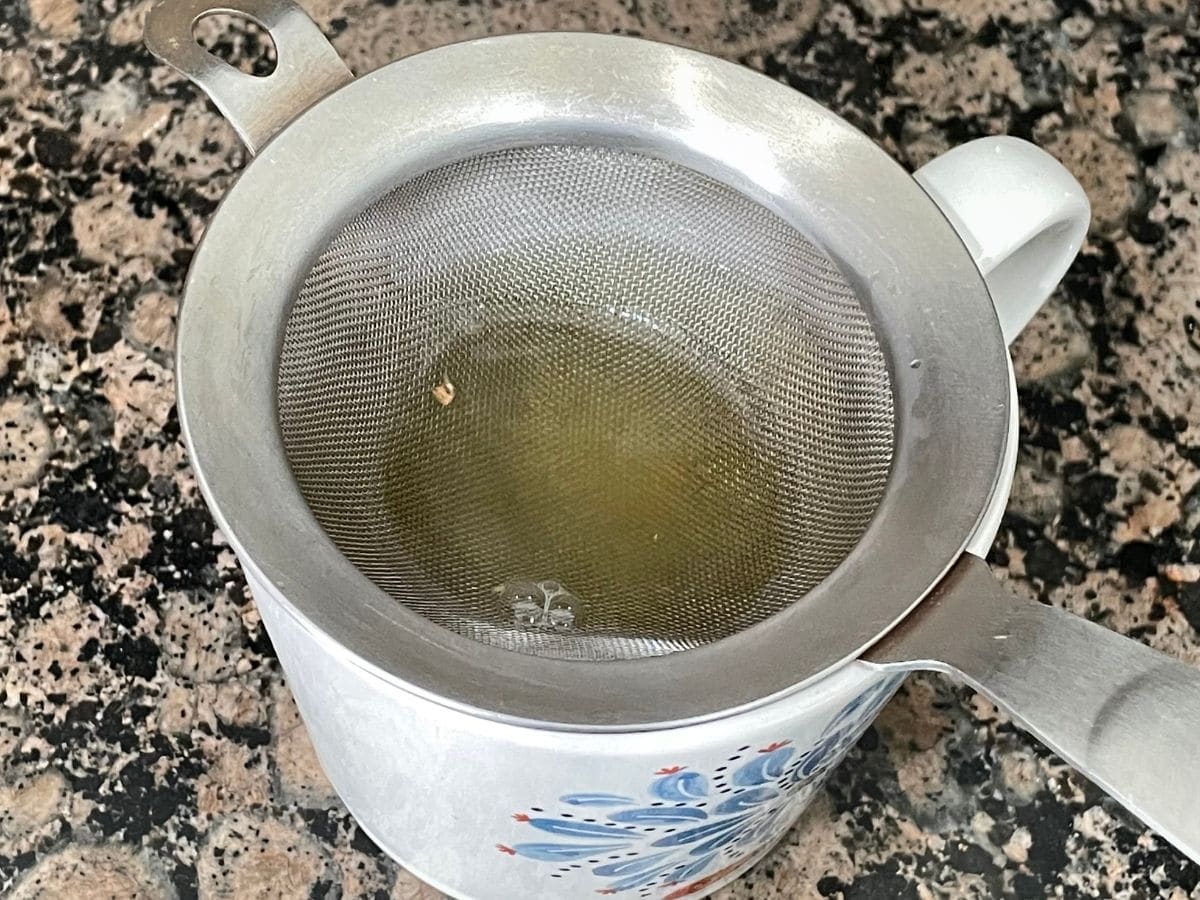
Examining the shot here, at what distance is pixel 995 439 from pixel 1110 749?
0.14 metres

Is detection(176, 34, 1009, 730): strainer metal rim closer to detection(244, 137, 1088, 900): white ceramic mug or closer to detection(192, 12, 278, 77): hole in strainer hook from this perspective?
detection(244, 137, 1088, 900): white ceramic mug

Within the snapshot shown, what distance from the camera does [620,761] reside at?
1.65 ft

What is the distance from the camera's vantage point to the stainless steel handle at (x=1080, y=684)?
0.46 meters

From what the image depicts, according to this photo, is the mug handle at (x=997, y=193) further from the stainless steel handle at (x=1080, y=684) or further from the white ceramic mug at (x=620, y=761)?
the stainless steel handle at (x=1080, y=684)

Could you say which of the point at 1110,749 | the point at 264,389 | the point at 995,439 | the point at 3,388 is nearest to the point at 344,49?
the point at 3,388

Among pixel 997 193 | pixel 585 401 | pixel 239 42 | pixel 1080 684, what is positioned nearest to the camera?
pixel 1080 684

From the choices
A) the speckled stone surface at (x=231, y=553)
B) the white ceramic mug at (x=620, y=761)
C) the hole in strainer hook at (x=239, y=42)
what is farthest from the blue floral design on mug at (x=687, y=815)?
the hole in strainer hook at (x=239, y=42)

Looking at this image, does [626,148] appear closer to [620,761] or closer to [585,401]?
[585,401]

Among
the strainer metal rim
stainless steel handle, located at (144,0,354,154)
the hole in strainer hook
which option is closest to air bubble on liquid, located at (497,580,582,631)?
the strainer metal rim

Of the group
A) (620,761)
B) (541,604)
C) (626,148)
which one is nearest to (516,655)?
(620,761)

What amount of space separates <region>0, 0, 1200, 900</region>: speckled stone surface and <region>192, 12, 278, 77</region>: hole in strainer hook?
A: 0.04m

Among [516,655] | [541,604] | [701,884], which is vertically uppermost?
[516,655]

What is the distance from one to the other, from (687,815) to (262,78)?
0.38 metres

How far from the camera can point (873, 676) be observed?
0.52m
